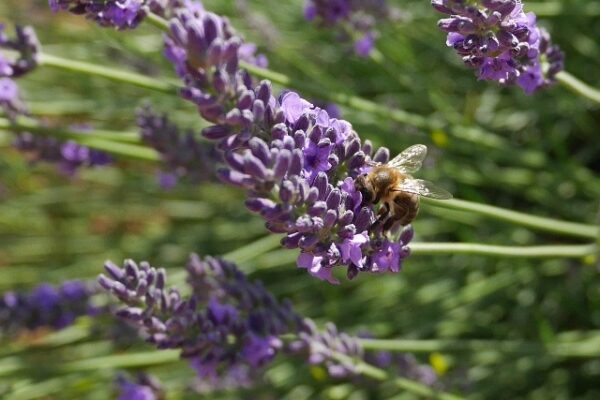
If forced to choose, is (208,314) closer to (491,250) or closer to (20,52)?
(491,250)

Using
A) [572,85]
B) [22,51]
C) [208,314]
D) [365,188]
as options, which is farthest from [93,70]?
[572,85]

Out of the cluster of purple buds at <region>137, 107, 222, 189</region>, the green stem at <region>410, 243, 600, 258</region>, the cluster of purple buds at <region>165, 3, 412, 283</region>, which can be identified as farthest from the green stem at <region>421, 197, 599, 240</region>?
the cluster of purple buds at <region>137, 107, 222, 189</region>

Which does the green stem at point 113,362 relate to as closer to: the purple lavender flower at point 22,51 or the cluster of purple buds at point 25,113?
the cluster of purple buds at point 25,113

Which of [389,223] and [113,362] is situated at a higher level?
[389,223]

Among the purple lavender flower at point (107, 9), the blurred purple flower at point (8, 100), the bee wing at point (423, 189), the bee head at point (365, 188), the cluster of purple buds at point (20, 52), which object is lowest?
the blurred purple flower at point (8, 100)

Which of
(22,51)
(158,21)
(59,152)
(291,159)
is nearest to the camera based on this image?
(291,159)

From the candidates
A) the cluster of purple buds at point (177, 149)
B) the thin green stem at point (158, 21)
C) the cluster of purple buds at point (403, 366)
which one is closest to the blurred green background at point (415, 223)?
the cluster of purple buds at point (403, 366)

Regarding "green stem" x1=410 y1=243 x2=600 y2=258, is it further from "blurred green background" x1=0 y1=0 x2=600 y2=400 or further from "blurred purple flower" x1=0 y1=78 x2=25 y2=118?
"blurred purple flower" x1=0 y1=78 x2=25 y2=118
